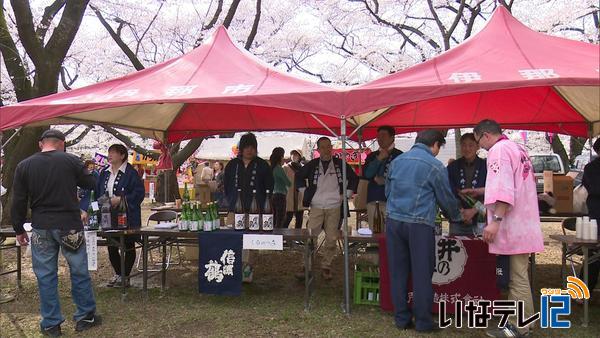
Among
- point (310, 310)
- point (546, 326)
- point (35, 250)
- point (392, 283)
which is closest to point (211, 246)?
point (310, 310)

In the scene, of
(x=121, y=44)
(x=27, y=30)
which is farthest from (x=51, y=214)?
(x=121, y=44)

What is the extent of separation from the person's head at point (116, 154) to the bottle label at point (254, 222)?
1559 millimetres

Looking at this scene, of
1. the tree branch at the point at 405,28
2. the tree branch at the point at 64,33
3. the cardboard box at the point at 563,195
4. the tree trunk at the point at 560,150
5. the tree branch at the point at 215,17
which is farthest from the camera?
the tree branch at the point at 405,28

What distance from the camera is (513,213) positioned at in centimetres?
334

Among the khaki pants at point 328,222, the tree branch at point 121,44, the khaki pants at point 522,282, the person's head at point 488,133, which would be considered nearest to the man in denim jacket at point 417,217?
the person's head at point 488,133

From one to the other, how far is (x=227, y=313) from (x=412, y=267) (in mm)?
1766

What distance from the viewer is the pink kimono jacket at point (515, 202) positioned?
10.8 ft

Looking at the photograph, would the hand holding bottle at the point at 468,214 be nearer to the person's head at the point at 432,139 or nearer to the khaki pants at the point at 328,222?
Answer: the person's head at the point at 432,139

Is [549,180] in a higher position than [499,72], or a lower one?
lower

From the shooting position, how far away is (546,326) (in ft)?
12.2

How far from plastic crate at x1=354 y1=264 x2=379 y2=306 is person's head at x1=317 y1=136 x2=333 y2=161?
1423 millimetres

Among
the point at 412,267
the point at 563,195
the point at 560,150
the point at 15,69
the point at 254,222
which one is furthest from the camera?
the point at 560,150

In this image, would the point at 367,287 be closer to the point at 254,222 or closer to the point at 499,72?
the point at 254,222

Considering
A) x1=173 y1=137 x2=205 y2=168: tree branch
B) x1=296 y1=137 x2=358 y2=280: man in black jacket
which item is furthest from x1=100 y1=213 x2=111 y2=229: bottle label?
x1=173 y1=137 x2=205 y2=168: tree branch
